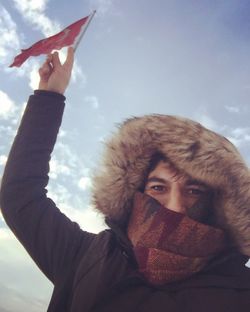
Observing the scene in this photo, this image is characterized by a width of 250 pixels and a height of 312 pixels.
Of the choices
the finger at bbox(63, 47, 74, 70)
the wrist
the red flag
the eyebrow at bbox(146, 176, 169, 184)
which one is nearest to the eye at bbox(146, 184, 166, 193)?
the eyebrow at bbox(146, 176, 169, 184)

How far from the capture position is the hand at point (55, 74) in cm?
325

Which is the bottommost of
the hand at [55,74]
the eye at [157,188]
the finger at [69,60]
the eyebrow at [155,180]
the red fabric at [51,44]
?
the eye at [157,188]

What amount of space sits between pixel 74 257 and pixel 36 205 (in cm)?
49

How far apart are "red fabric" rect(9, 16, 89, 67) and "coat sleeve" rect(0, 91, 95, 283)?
1.82 meters

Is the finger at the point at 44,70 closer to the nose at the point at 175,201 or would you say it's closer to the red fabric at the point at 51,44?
the red fabric at the point at 51,44

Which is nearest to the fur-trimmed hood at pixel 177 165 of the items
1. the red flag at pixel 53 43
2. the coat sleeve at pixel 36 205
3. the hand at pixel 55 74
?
the coat sleeve at pixel 36 205

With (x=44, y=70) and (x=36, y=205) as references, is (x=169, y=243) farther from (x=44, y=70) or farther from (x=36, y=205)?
(x=44, y=70)

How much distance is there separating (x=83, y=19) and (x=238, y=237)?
3.31 metres

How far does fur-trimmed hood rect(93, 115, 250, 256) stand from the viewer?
10.7ft

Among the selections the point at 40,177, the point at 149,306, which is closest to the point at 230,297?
the point at 149,306

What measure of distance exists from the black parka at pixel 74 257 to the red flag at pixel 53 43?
5.38ft

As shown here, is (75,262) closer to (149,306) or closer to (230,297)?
(149,306)

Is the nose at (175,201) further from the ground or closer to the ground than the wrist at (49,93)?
closer to the ground

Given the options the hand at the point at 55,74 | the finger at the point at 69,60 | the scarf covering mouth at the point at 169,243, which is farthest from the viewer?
the finger at the point at 69,60
